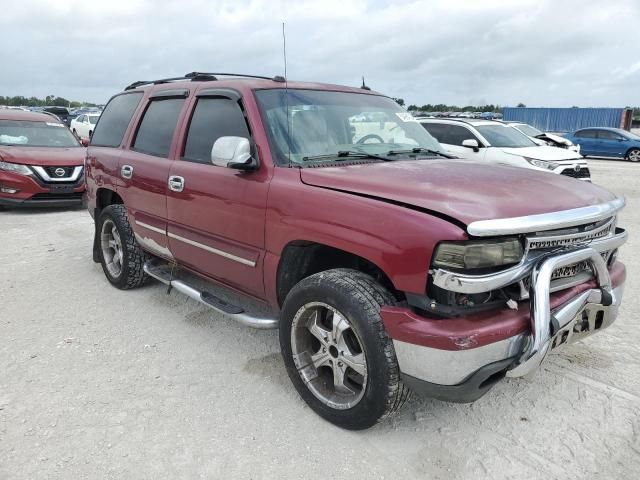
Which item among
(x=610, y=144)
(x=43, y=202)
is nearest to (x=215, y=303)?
(x=43, y=202)

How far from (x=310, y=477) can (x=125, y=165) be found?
3.27 metres

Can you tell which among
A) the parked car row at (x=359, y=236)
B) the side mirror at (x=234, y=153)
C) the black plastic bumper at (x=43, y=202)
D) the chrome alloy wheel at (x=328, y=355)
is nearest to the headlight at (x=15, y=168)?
the black plastic bumper at (x=43, y=202)

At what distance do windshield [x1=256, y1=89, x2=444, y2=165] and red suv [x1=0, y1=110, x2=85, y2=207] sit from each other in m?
6.86

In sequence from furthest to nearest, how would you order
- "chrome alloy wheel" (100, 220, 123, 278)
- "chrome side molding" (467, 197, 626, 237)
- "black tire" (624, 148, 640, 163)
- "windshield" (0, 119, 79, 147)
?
1. "black tire" (624, 148, 640, 163)
2. "windshield" (0, 119, 79, 147)
3. "chrome alloy wheel" (100, 220, 123, 278)
4. "chrome side molding" (467, 197, 626, 237)

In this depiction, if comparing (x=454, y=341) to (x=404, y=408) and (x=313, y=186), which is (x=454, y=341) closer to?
(x=404, y=408)

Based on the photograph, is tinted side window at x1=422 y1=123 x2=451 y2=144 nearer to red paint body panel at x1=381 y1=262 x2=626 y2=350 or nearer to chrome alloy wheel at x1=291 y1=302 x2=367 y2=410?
chrome alloy wheel at x1=291 y1=302 x2=367 y2=410

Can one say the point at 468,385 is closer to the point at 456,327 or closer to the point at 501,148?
the point at 456,327

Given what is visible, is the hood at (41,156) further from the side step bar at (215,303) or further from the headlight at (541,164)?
the headlight at (541,164)

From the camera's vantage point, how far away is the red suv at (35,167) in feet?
29.2

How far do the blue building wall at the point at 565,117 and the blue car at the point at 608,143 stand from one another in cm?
1337

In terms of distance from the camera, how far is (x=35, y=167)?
901 cm

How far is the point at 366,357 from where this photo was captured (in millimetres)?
2676

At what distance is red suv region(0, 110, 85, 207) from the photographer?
8891 millimetres

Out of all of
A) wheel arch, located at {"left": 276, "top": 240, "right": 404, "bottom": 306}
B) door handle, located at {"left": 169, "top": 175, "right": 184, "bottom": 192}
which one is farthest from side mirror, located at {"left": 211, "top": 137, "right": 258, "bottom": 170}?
door handle, located at {"left": 169, "top": 175, "right": 184, "bottom": 192}
